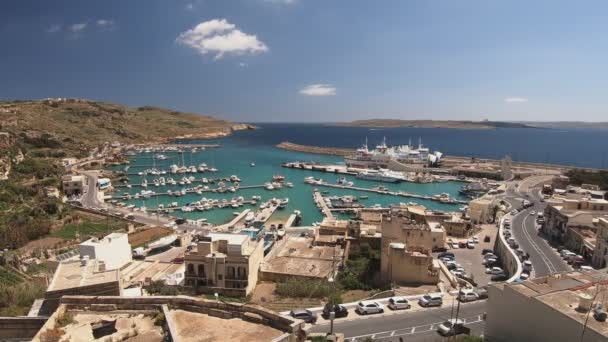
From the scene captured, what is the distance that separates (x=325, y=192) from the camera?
5331 centimetres

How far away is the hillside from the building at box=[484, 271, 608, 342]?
78.0m

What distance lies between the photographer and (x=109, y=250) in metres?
20.7

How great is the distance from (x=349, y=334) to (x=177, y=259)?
1597 centimetres

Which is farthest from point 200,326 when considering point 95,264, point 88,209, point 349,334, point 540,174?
point 540,174

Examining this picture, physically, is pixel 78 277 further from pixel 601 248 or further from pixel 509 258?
pixel 601 248

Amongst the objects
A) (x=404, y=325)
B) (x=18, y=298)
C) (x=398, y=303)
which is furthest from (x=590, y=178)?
(x=18, y=298)

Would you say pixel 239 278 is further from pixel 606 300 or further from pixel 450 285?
pixel 606 300

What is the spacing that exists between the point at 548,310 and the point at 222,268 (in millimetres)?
14904

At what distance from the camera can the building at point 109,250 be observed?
19.4 m

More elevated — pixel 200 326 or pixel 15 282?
pixel 200 326

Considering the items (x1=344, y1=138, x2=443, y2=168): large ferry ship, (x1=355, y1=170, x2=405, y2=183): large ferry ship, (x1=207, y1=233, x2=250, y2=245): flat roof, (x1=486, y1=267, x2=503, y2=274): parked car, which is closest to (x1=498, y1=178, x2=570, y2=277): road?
(x1=486, y1=267, x2=503, y2=274): parked car

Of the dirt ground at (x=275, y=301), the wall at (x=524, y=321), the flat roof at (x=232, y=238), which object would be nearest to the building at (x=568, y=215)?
the wall at (x=524, y=321)

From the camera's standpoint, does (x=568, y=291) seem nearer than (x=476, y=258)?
Yes

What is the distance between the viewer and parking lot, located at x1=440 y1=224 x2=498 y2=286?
68.3 ft
